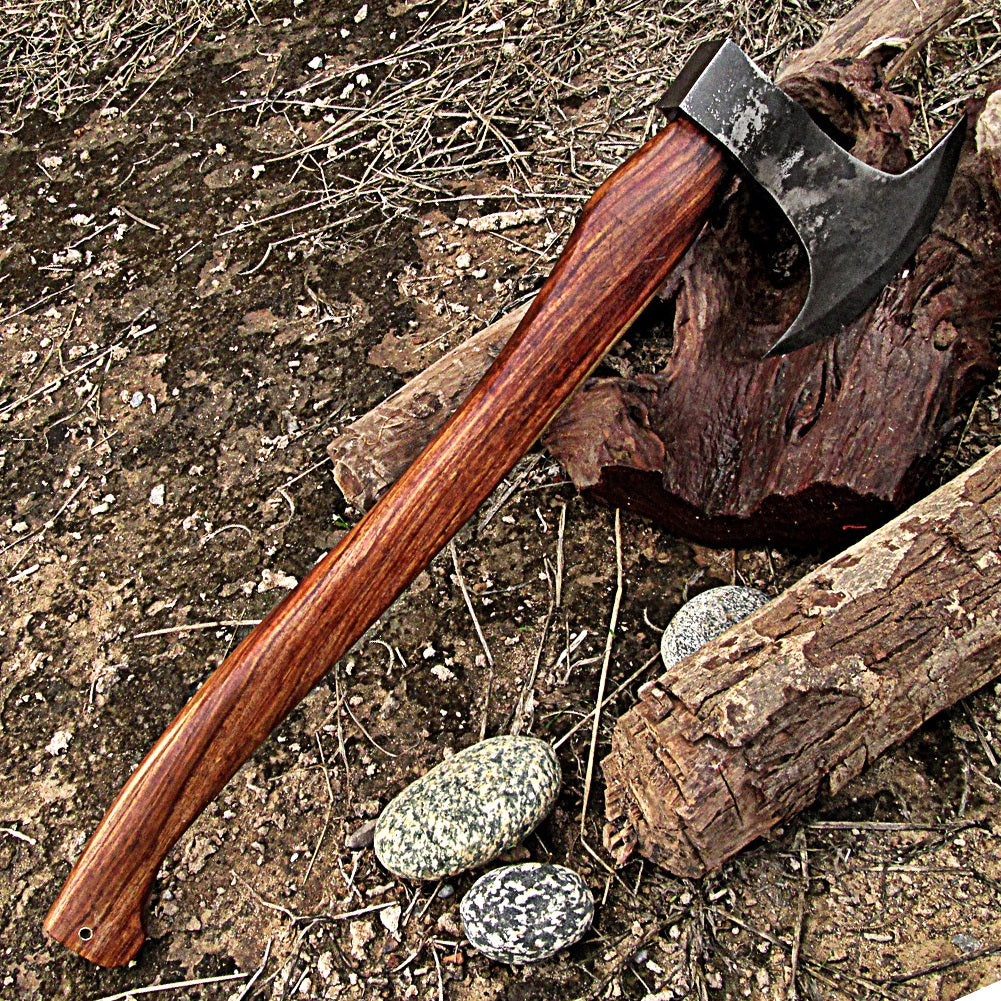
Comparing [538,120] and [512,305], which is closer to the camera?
[512,305]

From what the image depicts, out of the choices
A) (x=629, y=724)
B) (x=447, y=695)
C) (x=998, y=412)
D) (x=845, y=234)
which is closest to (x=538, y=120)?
(x=845, y=234)

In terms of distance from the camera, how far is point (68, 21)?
4.68 metres

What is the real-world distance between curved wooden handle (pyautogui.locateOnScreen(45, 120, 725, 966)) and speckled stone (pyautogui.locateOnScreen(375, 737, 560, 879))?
1.15 ft

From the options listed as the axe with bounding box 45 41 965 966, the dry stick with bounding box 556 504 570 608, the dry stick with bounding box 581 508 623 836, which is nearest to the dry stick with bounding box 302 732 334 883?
the axe with bounding box 45 41 965 966

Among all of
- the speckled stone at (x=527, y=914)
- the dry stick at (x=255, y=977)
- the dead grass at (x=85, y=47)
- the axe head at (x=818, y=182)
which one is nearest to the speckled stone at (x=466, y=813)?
the speckled stone at (x=527, y=914)

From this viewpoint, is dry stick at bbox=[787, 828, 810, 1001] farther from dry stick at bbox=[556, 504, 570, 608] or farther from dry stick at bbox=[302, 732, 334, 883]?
dry stick at bbox=[302, 732, 334, 883]

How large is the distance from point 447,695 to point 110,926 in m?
0.88

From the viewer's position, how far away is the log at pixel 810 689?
188cm

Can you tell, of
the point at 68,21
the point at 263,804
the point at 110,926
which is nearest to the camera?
the point at 110,926

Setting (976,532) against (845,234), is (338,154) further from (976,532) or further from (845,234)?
(976,532)

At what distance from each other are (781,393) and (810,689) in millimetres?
851

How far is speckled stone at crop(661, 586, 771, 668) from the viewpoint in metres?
2.28

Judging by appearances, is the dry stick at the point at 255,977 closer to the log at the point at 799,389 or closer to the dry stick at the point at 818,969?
the dry stick at the point at 818,969

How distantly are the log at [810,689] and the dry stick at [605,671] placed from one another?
119mm
